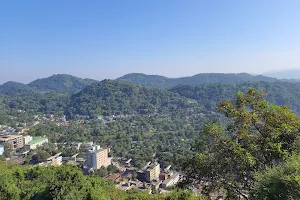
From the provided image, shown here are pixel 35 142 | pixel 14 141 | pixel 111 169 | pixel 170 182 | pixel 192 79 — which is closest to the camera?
pixel 170 182

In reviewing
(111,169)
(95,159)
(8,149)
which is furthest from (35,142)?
(111,169)

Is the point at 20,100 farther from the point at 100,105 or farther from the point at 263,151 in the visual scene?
the point at 263,151

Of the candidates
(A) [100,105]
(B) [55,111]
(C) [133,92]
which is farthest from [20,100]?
(C) [133,92]

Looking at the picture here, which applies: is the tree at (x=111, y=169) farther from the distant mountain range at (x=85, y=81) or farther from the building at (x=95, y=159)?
the distant mountain range at (x=85, y=81)

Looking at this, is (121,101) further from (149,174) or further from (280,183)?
(280,183)

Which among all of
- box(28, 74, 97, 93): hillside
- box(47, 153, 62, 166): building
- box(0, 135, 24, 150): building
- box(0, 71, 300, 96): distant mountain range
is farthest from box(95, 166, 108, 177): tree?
box(28, 74, 97, 93): hillside

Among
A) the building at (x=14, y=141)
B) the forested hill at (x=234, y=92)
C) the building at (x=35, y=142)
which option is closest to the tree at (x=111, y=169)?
the building at (x=35, y=142)

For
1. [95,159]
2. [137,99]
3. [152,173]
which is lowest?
[152,173]
